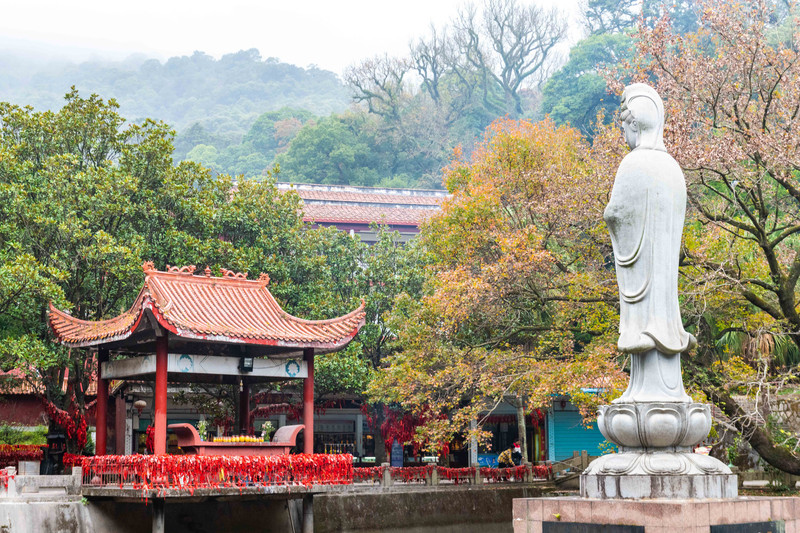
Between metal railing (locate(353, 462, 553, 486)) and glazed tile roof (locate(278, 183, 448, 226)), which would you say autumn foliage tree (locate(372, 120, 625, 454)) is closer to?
metal railing (locate(353, 462, 553, 486))

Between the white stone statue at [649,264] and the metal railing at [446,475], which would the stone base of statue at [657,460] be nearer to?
the white stone statue at [649,264]

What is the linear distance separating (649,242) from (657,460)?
2.52m

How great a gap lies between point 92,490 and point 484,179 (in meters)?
13.7

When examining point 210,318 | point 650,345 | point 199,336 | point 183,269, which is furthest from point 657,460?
point 183,269

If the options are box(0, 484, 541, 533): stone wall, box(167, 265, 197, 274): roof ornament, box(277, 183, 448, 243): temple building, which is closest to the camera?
box(0, 484, 541, 533): stone wall

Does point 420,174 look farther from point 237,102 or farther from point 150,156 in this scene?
point 237,102

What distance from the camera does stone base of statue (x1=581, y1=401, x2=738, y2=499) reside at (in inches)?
353

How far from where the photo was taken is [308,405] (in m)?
20.4

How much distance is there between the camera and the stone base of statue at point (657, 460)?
353 inches

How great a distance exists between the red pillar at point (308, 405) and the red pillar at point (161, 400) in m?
3.38

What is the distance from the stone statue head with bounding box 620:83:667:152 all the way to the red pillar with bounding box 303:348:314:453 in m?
11.7

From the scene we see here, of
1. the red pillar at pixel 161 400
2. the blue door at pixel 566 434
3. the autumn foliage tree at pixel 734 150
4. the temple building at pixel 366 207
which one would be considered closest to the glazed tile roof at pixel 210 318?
the red pillar at pixel 161 400

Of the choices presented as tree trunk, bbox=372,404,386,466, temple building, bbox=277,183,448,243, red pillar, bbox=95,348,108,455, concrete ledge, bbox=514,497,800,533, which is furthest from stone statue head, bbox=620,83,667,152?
temple building, bbox=277,183,448,243

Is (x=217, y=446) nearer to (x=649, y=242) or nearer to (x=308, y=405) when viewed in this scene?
(x=308, y=405)
